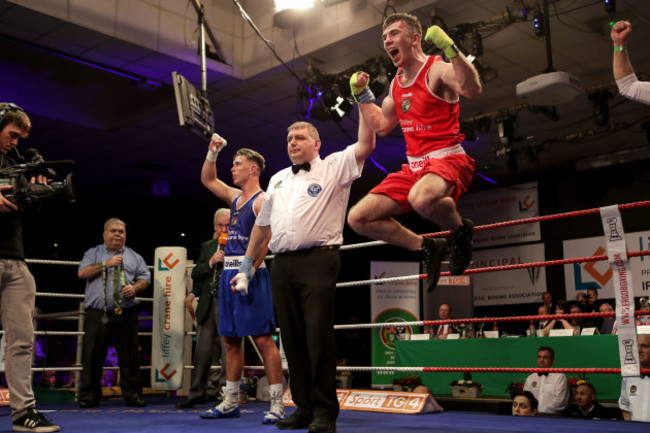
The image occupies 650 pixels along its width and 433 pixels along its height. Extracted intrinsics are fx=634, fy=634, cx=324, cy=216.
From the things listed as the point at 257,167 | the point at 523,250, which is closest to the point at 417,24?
the point at 257,167

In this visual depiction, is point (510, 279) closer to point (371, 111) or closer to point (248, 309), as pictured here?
point (248, 309)

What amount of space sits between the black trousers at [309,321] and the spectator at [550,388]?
130 inches

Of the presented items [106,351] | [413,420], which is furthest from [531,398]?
[106,351]

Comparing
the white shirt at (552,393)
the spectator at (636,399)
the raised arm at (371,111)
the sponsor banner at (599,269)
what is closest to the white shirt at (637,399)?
the spectator at (636,399)

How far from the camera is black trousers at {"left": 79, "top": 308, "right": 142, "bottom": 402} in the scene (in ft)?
14.1

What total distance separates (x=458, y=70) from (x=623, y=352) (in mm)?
1429

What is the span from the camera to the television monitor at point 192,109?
5.19m

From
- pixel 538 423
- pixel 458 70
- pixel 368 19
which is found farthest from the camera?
pixel 368 19

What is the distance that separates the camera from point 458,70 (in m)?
2.46

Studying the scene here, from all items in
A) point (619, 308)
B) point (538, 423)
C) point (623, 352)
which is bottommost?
point (538, 423)

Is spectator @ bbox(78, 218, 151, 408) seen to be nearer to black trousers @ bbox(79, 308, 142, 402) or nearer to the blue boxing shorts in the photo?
black trousers @ bbox(79, 308, 142, 402)

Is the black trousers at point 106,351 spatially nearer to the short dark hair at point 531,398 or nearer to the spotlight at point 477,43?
the short dark hair at point 531,398

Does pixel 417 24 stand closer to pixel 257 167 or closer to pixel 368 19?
pixel 257 167

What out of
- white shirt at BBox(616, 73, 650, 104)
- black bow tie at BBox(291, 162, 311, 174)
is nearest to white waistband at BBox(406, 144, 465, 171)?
black bow tie at BBox(291, 162, 311, 174)
